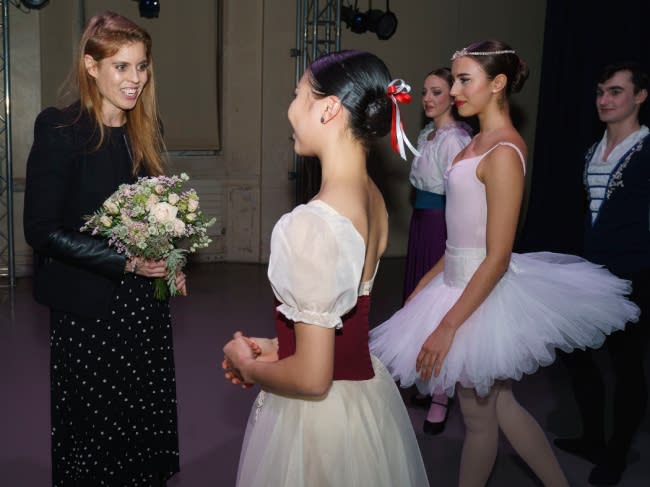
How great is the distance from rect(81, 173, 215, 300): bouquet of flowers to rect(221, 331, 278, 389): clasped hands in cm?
61

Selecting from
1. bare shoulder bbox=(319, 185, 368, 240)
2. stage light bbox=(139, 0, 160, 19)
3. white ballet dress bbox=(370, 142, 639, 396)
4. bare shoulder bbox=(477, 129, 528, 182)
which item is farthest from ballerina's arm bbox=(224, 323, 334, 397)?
stage light bbox=(139, 0, 160, 19)

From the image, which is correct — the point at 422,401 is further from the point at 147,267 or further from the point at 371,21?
the point at 371,21

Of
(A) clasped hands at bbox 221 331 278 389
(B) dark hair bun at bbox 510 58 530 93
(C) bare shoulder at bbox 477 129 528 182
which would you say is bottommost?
(A) clasped hands at bbox 221 331 278 389

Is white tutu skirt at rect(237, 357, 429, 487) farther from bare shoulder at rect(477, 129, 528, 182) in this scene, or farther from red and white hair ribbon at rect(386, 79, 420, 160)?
bare shoulder at rect(477, 129, 528, 182)

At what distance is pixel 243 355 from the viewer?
1834mm

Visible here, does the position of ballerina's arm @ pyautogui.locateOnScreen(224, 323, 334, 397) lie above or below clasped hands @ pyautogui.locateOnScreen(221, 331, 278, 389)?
above

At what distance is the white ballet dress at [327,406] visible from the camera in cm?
158

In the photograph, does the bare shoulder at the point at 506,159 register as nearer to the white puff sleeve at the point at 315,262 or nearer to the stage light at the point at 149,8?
the white puff sleeve at the point at 315,262

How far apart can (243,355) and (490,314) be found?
110cm

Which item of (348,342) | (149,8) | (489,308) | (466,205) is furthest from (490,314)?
(149,8)

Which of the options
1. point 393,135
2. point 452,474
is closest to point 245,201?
point 452,474

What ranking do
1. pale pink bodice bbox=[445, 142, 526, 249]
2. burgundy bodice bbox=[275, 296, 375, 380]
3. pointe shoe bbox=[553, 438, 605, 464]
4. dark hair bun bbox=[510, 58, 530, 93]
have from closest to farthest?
1. burgundy bodice bbox=[275, 296, 375, 380]
2. pale pink bodice bbox=[445, 142, 526, 249]
3. dark hair bun bbox=[510, 58, 530, 93]
4. pointe shoe bbox=[553, 438, 605, 464]

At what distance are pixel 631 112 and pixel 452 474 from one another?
5.91 ft

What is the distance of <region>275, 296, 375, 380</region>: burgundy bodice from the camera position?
1.79 meters
